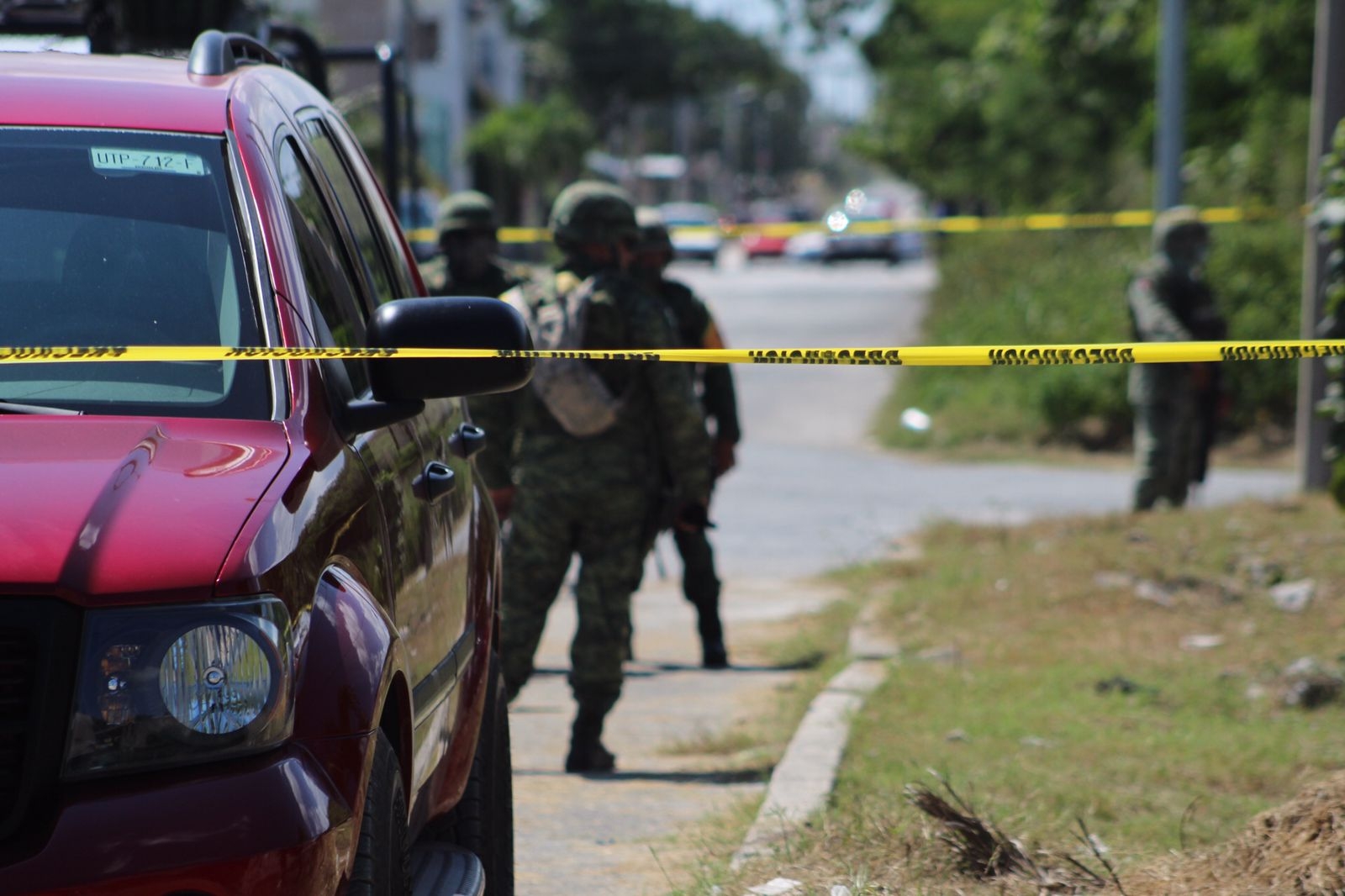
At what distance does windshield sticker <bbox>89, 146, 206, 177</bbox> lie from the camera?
3.19 metres

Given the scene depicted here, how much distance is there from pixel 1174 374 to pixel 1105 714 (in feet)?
16.1

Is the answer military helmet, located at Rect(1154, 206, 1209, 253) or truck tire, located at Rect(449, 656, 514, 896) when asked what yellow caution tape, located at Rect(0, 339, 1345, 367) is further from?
military helmet, located at Rect(1154, 206, 1209, 253)

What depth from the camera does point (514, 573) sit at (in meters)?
6.40

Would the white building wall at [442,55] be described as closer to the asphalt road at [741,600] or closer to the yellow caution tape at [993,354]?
the asphalt road at [741,600]

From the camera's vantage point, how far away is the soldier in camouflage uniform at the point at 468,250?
8.47 meters

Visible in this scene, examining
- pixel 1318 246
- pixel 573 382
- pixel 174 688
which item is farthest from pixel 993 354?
pixel 1318 246

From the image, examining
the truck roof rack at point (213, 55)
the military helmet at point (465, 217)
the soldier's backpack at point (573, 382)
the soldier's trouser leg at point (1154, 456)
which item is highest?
the truck roof rack at point (213, 55)

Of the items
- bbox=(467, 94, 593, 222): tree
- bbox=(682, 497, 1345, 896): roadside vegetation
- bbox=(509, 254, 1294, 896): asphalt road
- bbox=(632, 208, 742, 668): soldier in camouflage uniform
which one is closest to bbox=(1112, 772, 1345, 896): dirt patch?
bbox=(682, 497, 1345, 896): roadside vegetation

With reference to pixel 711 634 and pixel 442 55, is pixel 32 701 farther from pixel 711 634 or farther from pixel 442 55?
pixel 442 55

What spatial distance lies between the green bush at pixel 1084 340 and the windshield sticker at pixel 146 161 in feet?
42.2

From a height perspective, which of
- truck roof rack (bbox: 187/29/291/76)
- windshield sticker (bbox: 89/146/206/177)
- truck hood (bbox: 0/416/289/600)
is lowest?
truck hood (bbox: 0/416/289/600)

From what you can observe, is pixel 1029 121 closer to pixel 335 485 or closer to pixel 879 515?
pixel 879 515

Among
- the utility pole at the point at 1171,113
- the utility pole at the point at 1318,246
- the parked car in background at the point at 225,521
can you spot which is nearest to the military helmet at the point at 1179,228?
the utility pole at the point at 1318,246

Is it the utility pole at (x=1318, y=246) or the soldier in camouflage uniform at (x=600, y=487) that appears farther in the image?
the utility pole at (x=1318, y=246)
